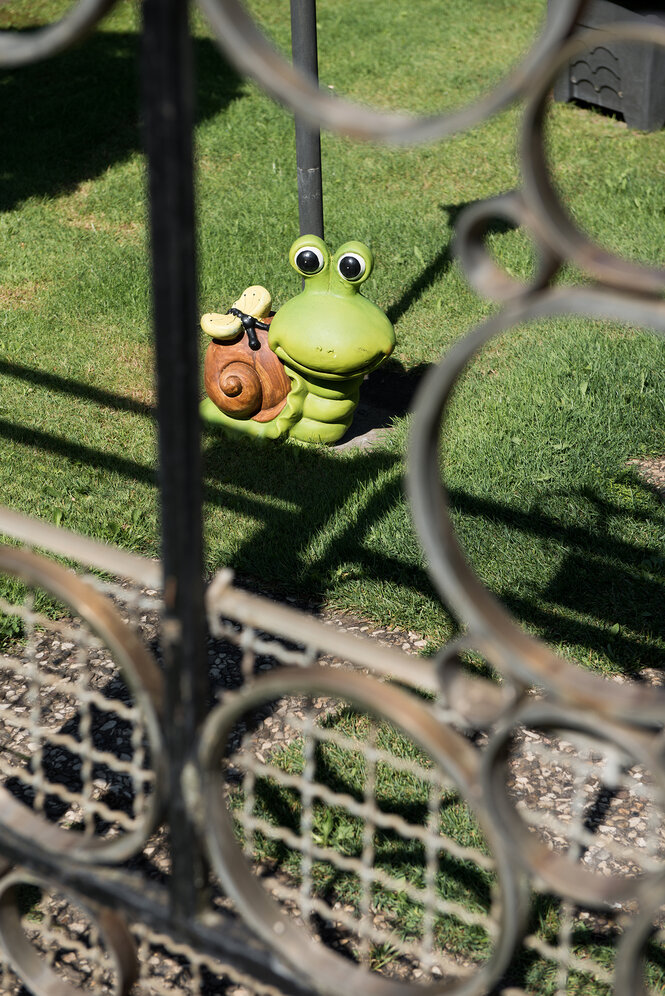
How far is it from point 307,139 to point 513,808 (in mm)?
4046

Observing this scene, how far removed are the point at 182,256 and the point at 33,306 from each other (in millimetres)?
4939

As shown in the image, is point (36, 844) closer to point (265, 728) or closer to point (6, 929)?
point (6, 929)

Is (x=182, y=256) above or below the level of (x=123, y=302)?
above

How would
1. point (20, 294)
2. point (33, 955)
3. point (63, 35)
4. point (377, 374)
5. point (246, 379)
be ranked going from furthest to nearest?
point (20, 294)
point (377, 374)
point (246, 379)
point (33, 955)
point (63, 35)

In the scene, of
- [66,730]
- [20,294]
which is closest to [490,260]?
[66,730]

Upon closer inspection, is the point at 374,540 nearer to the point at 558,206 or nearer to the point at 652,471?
the point at 652,471

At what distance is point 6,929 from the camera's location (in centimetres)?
175

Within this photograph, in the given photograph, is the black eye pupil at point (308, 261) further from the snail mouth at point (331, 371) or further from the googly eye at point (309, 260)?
the snail mouth at point (331, 371)

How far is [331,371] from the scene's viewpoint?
441 cm

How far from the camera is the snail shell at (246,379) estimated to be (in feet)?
14.9

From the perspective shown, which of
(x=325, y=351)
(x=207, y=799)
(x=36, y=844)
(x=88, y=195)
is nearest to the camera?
(x=207, y=799)

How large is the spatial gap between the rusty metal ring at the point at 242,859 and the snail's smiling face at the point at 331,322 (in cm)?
314

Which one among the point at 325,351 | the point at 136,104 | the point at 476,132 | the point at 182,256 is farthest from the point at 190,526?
the point at 136,104

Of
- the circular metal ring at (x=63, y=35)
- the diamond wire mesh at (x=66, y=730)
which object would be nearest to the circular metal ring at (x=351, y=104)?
the circular metal ring at (x=63, y=35)
